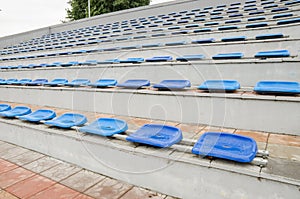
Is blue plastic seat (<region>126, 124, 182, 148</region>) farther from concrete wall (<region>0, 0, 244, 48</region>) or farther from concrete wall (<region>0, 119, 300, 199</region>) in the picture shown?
concrete wall (<region>0, 0, 244, 48</region>)

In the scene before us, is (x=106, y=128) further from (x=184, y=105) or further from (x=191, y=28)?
(x=191, y=28)

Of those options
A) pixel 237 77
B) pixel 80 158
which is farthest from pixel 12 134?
pixel 237 77

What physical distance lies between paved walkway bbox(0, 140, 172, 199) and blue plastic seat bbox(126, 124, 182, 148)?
382 mm

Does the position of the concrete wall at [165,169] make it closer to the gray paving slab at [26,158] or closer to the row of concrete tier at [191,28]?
the gray paving slab at [26,158]

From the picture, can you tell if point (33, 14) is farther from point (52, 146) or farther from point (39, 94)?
point (52, 146)

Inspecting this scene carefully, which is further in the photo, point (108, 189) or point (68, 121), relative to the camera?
point (68, 121)

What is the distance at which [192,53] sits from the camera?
151 inches

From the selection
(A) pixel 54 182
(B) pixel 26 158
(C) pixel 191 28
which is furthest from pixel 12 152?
(C) pixel 191 28

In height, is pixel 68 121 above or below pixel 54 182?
above

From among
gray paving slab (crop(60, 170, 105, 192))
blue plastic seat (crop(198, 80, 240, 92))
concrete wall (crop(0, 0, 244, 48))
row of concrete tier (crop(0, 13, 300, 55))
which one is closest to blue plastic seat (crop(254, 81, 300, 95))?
blue plastic seat (crop(198, 80, 240, 92))

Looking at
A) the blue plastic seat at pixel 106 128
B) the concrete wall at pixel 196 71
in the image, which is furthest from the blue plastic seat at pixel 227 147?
the concrete wall at pixel 196 71

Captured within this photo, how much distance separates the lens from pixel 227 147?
1.43 meters

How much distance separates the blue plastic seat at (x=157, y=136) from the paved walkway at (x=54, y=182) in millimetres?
382

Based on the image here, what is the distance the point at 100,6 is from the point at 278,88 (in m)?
19.4
